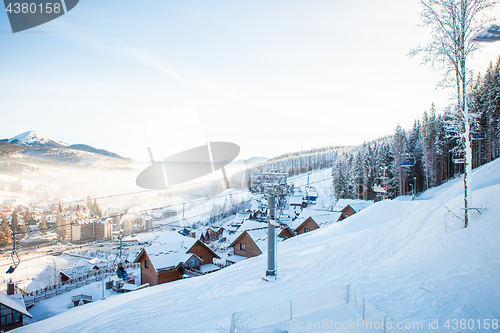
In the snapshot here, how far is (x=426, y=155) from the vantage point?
42531 mm

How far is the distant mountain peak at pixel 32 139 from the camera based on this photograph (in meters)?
25.4

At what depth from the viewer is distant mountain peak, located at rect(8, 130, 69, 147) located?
83.5 feet

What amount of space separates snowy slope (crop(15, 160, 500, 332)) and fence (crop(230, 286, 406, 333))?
2.38 feet

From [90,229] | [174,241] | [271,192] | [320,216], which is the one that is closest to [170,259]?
[174,241]

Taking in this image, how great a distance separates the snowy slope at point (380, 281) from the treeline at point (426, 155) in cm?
2759

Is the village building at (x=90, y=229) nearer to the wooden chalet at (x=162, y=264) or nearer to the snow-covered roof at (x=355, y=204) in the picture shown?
the wooden chalet at (x=162, y=264)

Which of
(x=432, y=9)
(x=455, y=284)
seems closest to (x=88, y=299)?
(x=455, y=284)

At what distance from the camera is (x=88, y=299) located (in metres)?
19.7

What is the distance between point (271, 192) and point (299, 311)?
552cm

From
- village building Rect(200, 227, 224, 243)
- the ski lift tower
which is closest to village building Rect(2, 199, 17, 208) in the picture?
village building Rect(200, 227, 224, 243)

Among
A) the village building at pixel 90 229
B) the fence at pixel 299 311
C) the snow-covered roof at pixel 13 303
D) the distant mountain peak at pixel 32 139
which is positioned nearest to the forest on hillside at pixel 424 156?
the snow-covered roof at pixel 13 303

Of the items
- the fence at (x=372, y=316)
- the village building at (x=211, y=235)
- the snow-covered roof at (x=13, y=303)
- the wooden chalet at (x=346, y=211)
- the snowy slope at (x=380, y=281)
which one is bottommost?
the village building at (x=211, y=235)

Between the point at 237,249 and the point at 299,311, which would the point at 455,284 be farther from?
the point at 237,249

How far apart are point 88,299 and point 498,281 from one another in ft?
82.6
